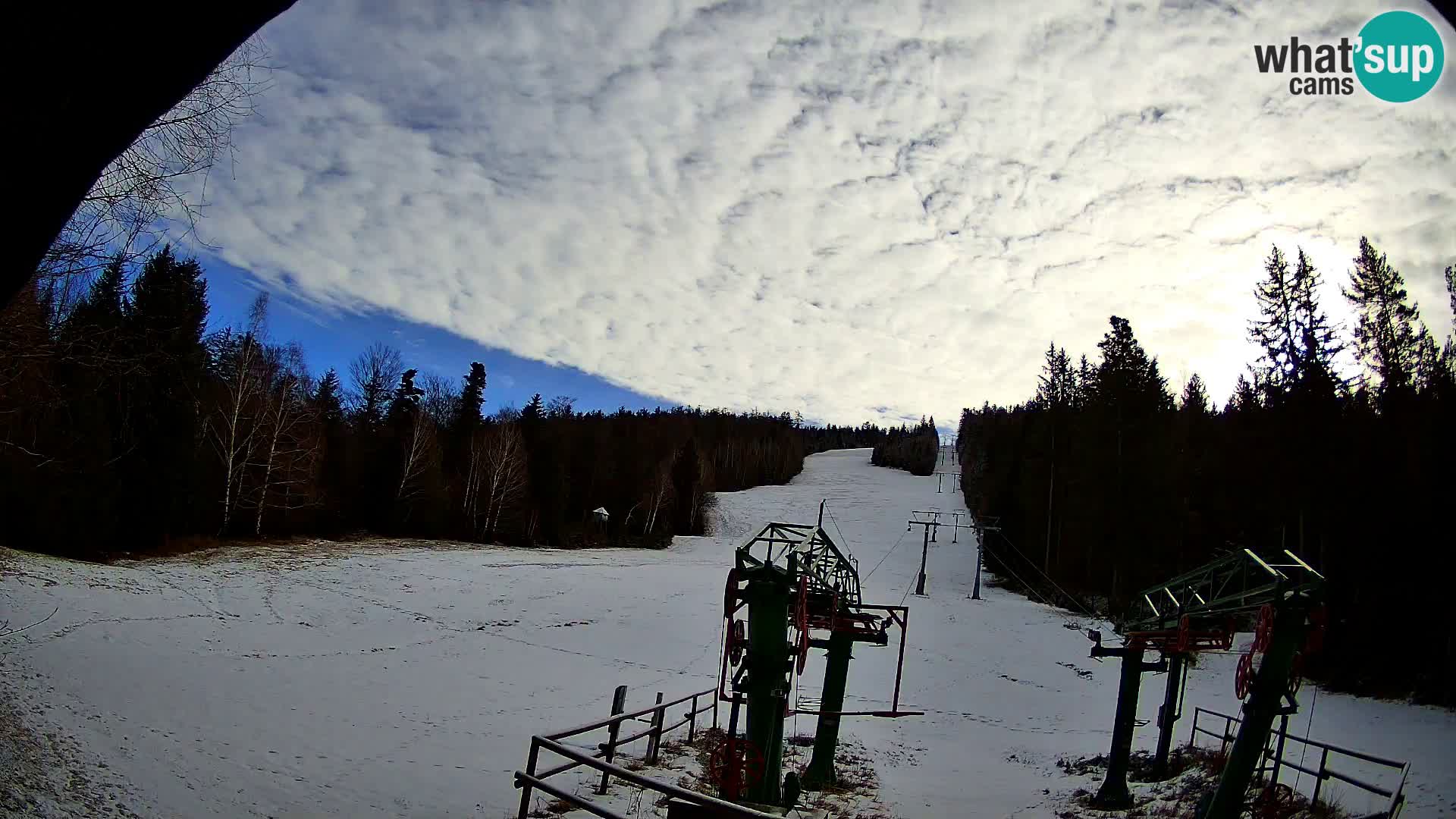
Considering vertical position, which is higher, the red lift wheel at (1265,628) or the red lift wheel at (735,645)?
the red lift wheel at (1265,628)

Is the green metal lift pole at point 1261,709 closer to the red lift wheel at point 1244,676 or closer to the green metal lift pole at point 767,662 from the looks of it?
the red lift wheel at point 1244,676

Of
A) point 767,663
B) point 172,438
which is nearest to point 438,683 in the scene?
point 767,663

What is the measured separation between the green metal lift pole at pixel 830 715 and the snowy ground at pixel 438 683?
1.60m

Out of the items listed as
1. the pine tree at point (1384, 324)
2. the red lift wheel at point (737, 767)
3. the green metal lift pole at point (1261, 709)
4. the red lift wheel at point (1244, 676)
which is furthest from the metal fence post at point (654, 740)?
the pine tree at point (1384, 324)

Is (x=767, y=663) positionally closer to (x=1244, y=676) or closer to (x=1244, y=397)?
(x=1244, y=676)

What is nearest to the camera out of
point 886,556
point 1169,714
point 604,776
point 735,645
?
point 735,645

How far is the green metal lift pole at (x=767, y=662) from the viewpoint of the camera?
33.0 feet

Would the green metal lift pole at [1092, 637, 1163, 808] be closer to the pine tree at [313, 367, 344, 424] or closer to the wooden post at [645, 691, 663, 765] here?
the wooden post at [645, 691, 663, 765]

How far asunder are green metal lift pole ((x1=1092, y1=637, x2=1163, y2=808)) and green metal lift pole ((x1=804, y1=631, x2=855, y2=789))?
5124 millimetres

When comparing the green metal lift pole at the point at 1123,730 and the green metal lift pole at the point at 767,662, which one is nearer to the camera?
the green metal lift pole at the point at 767,662

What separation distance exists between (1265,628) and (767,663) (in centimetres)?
717

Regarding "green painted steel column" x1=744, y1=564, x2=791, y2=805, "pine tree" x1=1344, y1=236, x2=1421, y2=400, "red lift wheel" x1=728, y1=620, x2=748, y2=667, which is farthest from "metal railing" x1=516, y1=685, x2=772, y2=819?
"pine tree" x1=1344, y1=236, x2=1421, y2=400

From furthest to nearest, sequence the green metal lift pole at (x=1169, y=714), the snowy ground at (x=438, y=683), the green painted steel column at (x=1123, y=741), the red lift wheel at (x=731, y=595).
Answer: the green metal lift pole at (x=1169, y=714), the green painted steel column at (x=1123, y=741), the snowy ground at (x=438, y=683), the red lift wheel at (x=731, y=595)

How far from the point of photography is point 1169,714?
14258mm
